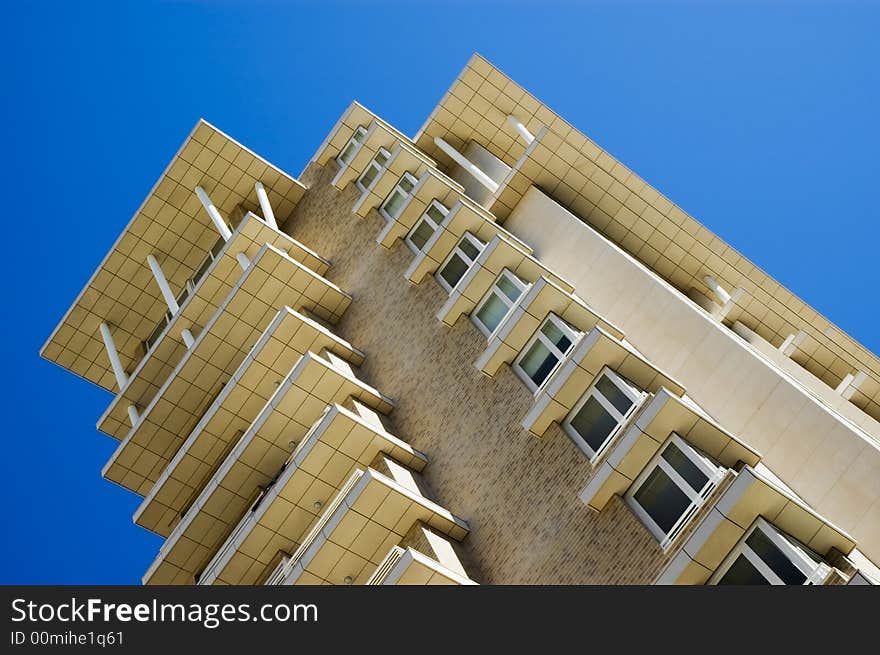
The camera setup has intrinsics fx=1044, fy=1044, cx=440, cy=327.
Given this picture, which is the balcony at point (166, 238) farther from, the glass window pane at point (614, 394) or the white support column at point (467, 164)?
the glass window pane at point (614, 394)

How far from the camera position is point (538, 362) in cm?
Answer: 2155

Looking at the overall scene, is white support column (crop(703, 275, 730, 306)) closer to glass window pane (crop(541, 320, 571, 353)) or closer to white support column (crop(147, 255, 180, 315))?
glass window pane (crop(541, 320, 571, 353))

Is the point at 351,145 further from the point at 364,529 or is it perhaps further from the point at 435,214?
the point at 364,529

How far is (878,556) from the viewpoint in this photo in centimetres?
1844

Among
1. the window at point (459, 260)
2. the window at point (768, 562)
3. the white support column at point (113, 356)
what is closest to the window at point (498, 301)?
the window at point (459, 260)

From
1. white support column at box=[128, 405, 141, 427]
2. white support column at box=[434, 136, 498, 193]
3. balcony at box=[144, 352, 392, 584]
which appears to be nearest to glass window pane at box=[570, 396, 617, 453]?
balcony at box=[144, 352, 392, 584]

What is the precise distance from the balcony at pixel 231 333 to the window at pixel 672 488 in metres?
12.7

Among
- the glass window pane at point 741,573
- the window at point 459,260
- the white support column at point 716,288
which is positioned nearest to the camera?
the glass window pane at point 741,573

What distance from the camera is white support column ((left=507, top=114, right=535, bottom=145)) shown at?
35188 mm

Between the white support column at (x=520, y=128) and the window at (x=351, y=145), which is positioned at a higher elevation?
the white support column at (x=520, y=128)

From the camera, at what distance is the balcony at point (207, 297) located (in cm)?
2986

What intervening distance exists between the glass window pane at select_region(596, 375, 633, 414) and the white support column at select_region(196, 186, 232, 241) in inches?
597

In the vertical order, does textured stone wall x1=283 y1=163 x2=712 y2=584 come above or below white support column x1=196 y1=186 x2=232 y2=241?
above

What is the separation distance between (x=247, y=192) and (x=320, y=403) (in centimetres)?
1391
